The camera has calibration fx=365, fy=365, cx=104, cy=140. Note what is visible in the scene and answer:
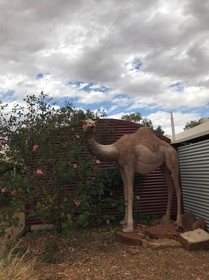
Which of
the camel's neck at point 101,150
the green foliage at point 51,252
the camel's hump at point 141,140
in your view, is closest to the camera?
the green foliage at point 51,252

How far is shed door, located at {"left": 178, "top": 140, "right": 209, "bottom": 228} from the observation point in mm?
8914

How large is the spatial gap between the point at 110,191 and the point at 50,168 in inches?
108

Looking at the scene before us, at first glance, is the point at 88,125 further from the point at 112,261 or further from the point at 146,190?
the point at 146,190

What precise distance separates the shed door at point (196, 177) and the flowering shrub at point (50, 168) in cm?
225

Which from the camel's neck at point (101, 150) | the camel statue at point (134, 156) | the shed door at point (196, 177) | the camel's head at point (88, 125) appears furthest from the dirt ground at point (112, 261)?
the camel's head at point (88, 125)

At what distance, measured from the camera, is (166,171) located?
32.3 ft

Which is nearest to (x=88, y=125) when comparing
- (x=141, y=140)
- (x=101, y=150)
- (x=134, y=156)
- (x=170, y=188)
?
(x=101, y=150)

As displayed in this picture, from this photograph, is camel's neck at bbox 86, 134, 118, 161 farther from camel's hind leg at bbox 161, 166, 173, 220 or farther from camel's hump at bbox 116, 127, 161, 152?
camel's hind leg at bbox 161, 166, 173, 220

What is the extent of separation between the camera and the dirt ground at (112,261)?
5996 mm

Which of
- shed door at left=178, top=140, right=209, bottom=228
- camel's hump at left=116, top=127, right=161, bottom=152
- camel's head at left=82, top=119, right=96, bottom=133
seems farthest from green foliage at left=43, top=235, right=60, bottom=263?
shed door at left=178, top=140, right=209, bottom=228

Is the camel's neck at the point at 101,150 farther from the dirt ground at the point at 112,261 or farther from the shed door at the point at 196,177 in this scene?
the shed door at the point at 196,177

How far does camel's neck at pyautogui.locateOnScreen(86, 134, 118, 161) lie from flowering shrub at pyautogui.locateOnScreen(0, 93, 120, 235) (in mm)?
447

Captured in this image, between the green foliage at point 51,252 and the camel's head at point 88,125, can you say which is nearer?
the green foliage at point 51,252

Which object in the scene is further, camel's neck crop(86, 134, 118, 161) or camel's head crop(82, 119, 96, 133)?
camel's neck crop(86, 134, 118, 161)
